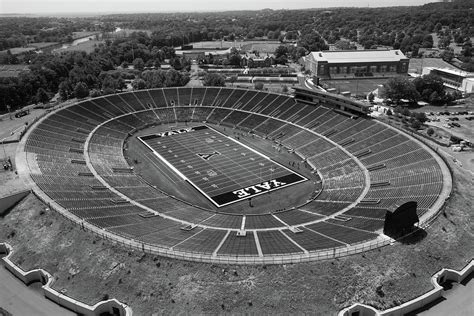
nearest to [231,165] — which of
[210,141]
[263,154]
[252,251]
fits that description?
[263,154]

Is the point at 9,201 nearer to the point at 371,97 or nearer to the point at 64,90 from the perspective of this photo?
the point at 64,90

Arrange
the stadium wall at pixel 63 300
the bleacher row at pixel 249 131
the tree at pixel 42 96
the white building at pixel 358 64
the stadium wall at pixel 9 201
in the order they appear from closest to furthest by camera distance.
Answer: the stadium wall at pixel 63 300
the bleacher row at pixel 249 131
the stadium wall at pixel 9 201
the tree at pixel 42 96
the white building at pixel 358 64

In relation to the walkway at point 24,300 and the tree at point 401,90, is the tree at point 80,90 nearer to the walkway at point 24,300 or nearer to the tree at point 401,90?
the walkway at point 24,300

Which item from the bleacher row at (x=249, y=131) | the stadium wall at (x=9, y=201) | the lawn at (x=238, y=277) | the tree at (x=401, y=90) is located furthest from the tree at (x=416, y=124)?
the stadium wall at (x=9, y=201)

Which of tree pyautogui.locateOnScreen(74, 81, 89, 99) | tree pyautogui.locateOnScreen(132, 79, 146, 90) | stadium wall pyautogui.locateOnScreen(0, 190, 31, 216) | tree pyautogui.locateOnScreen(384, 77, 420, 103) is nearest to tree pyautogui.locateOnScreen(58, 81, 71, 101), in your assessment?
tree pyautogui.locateOnScreen(74, 81, 89, 99)

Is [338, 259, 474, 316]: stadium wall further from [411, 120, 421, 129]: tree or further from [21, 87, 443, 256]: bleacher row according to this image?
[411, 120, 421, 129]: tree

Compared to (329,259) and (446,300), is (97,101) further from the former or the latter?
(446,300)

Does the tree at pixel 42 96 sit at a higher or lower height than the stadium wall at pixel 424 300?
higher
